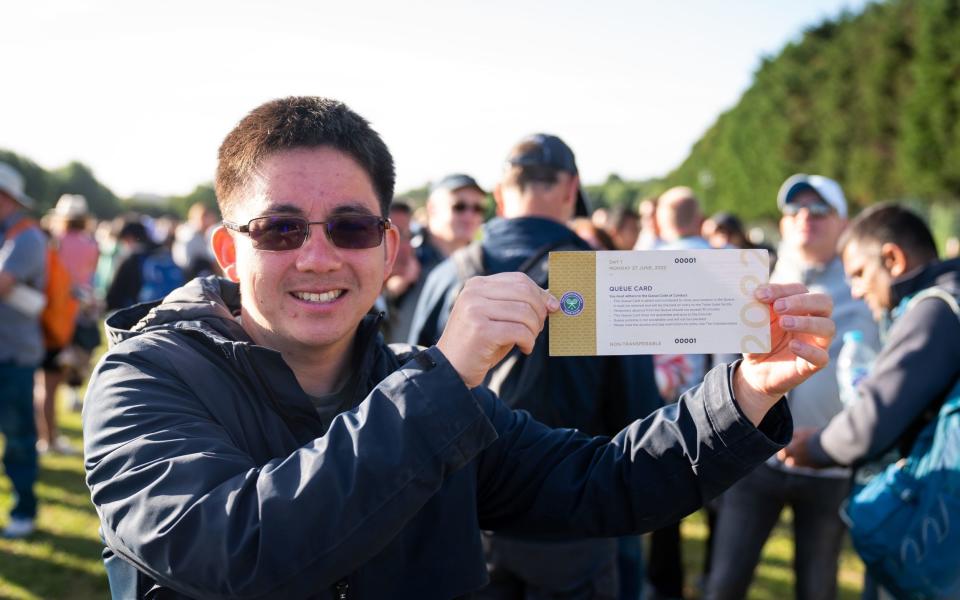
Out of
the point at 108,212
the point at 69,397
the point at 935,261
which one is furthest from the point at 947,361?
the point at 108,212

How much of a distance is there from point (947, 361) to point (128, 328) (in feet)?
9.52

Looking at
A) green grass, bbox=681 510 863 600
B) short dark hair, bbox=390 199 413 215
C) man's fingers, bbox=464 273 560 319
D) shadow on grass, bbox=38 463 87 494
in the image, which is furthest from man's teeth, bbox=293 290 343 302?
shadow on grass, bbox=38 463 87 494

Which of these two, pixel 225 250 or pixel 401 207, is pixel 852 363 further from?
pixel 401 207

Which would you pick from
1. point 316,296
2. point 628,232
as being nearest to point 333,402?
point 316,296

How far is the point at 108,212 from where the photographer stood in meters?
69.4

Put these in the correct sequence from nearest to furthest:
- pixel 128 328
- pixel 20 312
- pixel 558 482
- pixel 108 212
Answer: pixel 128 328 < pixel 558 482 < pixel 20 312 < pixel 108 212

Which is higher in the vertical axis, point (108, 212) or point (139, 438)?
point (108, 212)

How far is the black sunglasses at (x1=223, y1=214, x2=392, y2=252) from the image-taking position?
1705 mm

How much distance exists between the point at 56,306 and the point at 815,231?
5.86 m

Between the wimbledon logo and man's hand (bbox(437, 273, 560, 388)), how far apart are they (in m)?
0.23

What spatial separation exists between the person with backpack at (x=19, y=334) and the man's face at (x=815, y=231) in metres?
5.40

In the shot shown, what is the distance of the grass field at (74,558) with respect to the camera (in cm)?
536

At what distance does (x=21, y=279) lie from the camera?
584 centimetres

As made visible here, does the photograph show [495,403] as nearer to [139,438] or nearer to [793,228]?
[139,438]
